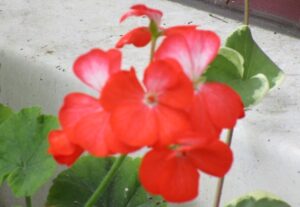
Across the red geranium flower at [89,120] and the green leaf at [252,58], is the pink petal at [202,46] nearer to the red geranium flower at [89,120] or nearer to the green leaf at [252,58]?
the red geranium flower at [89,120]

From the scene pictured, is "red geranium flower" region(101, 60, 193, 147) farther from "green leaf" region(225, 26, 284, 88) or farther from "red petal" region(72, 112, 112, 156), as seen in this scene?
"green leaf" region(225, 26, 284, 88)

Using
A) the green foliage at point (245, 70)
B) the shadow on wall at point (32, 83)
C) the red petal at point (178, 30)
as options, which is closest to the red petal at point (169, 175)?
the red petal at point (178, 30)

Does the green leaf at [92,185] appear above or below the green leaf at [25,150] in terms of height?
below

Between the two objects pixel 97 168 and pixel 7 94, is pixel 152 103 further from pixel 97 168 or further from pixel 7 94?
pixel 7 94

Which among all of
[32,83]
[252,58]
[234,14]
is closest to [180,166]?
[252,58]

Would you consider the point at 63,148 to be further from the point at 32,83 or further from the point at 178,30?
the point at 32,83

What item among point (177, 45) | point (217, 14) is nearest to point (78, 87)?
point (217, 14)
